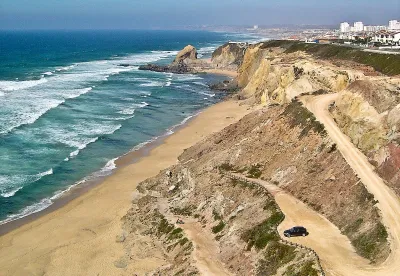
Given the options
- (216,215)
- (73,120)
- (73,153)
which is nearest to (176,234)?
(216,215)

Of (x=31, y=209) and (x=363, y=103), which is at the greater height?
(x=363, y=103)

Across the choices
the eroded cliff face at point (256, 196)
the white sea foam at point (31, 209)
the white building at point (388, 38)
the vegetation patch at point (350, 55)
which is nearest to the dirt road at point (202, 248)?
the eroded cliff face at point (256, 196)

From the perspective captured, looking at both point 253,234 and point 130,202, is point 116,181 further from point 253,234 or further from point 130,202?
point 253,234

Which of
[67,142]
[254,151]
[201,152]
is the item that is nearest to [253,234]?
[254,151]

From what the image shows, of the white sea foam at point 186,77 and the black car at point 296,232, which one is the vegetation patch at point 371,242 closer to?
the black car at point 296,232

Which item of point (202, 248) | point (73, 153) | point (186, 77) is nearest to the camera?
point (202, 248)

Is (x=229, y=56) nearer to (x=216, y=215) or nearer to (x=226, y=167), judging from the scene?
(x=226, y=167)
